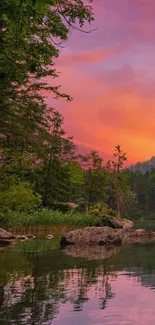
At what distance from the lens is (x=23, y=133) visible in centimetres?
2652

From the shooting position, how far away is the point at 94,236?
86.5 feet

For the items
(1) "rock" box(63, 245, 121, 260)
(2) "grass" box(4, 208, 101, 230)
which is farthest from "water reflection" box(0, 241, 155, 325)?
(2) "grass" box(4, 208, 101, 230)

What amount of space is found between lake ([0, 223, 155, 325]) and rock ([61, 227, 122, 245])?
11.3m

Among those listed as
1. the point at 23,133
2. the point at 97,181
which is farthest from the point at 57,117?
the point at 23,133

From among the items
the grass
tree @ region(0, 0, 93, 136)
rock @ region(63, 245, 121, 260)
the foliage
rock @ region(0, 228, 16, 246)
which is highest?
tree @ region(0, 0, 93, 136)

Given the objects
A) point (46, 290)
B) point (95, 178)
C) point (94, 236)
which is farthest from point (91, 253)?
point (95, 178)

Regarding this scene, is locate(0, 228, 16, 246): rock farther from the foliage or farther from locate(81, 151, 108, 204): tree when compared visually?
locate(81, 151, 108, 204): tree

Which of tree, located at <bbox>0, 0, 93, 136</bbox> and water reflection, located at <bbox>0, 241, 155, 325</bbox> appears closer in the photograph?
water reflection, located at <bbox>0, 241, 155, 325</bbox>

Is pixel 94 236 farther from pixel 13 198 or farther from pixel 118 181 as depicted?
pixel 118 181

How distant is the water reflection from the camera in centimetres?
670

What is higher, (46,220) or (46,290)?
(46,220)

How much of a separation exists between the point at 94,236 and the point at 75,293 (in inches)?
702

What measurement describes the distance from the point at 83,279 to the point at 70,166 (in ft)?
193

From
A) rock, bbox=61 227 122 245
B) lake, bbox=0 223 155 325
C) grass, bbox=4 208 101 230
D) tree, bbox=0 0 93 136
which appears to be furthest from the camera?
grass, bbox=4 208 101 230
